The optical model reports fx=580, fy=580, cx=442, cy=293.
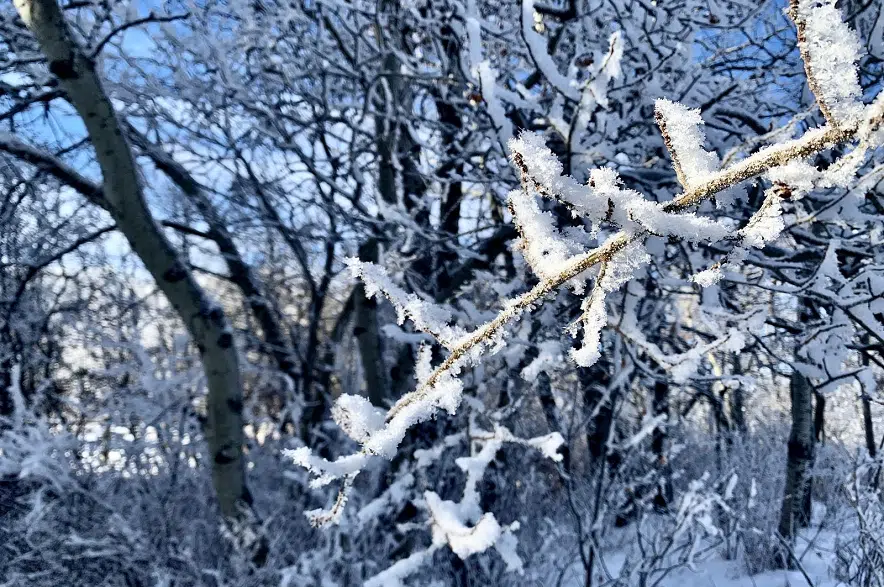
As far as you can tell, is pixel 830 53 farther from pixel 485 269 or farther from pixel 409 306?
pixel 485 269

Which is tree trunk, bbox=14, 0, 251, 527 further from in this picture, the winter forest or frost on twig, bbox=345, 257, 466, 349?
frost on twig, bbox=345, 257, 466, 349

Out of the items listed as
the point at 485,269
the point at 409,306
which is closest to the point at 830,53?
the point at 409,306

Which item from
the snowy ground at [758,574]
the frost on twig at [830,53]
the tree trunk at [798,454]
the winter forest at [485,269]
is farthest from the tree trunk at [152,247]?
the tree trunk at [798,454]

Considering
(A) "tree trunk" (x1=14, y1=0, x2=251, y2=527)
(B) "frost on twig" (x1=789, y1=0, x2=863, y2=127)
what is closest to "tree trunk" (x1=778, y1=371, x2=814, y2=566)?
(A) "tree trunk" (x1=14, y1=0, x2=251, y2=527)

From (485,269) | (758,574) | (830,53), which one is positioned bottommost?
(758,574)

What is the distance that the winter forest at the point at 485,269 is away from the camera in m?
0.64

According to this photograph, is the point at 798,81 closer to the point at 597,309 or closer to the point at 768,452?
the point at 597,309

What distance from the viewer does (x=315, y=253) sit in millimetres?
6875

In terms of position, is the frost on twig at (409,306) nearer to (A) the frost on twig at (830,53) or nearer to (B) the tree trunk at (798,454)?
(A) the frost on twig at (830,53)

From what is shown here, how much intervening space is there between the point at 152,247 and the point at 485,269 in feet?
6.00

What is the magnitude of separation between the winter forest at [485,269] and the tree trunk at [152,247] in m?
0.01

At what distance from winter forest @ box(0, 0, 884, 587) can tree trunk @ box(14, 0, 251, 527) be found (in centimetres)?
1

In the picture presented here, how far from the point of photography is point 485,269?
3504mm

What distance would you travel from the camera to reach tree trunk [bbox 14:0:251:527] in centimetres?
279
